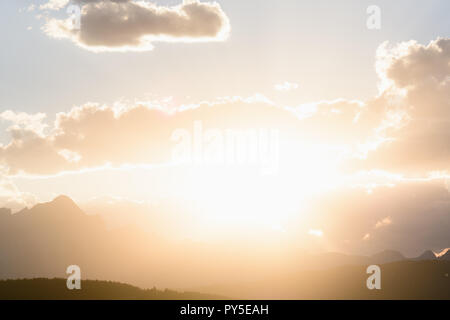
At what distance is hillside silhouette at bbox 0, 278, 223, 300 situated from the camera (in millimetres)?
Result: 49156

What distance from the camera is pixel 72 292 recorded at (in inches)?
2004

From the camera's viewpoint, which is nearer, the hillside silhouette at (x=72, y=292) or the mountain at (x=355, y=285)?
the hillside silhouette at (x=72, y=292)

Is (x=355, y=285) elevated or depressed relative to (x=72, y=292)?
depressed

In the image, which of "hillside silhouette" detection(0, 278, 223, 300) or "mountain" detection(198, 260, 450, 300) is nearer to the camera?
"hillside silhouette" detection(0, 278, 223, 300)

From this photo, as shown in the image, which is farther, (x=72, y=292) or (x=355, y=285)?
(x=355, y=285)

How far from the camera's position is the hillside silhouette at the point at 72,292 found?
49156 millimetres

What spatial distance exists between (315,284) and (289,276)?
1518 centimetres
